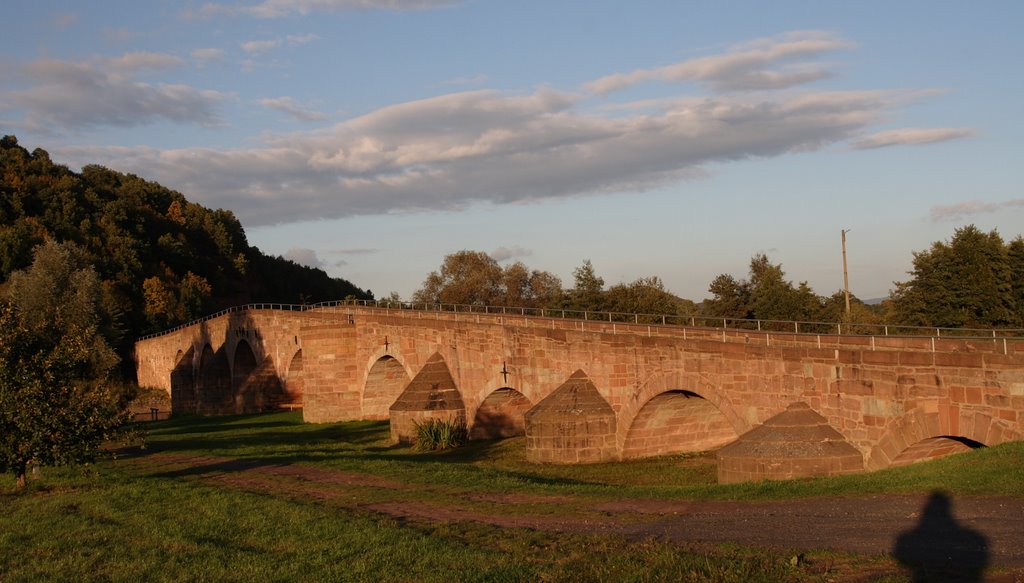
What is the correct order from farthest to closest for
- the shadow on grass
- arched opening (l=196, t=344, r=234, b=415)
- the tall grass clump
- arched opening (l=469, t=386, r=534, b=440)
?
arched opening (l=196, t=344, r=234, b=415) → arched opening (l=469, t=386, r=534, b=440) → the tall grass clump → the shadow on grass

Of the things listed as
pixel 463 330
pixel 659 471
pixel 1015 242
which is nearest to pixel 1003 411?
pixel 659 471

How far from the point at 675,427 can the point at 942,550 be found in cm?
1390

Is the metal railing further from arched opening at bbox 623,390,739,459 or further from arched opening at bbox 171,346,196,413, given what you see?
arched opening at bbox 171,346,196,413

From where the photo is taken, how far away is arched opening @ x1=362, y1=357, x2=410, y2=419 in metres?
40.0

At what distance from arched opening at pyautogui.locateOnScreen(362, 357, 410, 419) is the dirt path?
2267cm

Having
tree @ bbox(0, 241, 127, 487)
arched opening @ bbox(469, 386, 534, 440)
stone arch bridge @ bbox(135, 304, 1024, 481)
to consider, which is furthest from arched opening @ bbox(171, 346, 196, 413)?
tree @ bbox(0, 241, 127, 487)

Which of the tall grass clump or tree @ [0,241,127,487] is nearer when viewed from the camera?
tree @ [0,241,127,487]

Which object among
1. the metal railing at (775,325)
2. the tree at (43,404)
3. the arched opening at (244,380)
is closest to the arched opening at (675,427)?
the metal railing at (775,325)

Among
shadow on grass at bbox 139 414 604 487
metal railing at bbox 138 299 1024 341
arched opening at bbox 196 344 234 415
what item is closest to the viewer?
Answer: shadow on grass at bbox 139 414 604 487

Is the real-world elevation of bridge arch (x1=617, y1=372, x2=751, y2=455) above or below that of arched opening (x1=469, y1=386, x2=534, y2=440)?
above

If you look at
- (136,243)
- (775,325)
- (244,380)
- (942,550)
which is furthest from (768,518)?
(136,243)

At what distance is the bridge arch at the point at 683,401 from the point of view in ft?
62.3

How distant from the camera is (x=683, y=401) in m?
22.2

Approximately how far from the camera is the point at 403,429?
1212 inches
